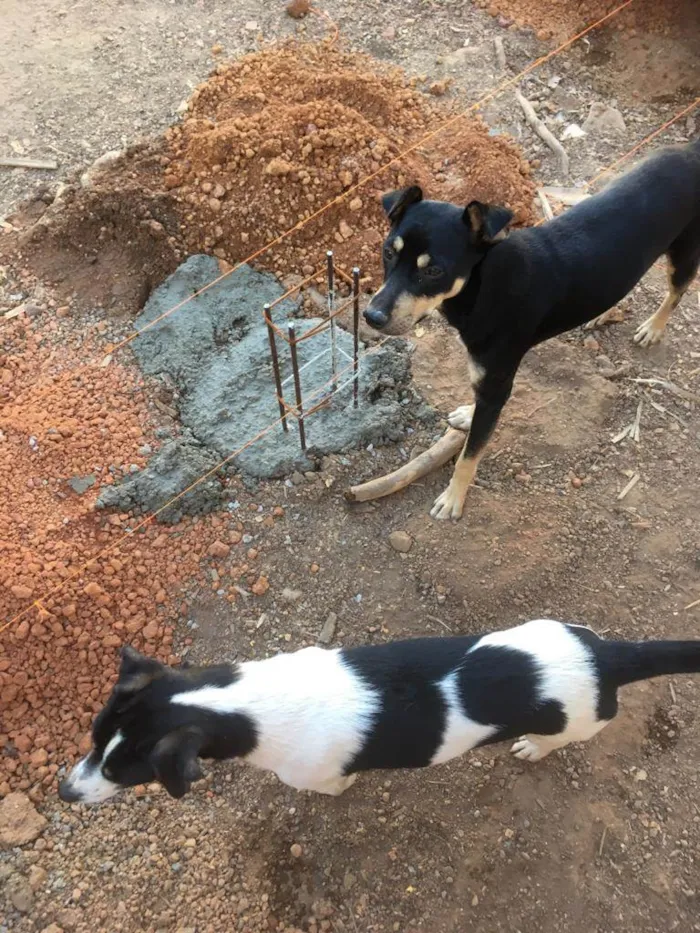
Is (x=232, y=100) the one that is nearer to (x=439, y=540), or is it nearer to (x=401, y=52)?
(x=401, y=52)

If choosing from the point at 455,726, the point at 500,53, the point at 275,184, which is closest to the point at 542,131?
the point at 500,53

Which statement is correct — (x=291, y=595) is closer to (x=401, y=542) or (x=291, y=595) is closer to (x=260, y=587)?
(x=260, y=587)

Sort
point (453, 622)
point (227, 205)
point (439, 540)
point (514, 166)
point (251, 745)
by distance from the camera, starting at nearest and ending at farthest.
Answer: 1. point (251, 745)
2. point (453, 622)
3. point (439, 540)
4. point (227, 205)
5. point (514, 166)

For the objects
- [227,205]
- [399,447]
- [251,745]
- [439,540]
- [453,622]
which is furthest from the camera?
[227,205]

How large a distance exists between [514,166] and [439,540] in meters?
4.05

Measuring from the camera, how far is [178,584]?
445 cm

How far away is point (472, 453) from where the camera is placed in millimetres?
4418

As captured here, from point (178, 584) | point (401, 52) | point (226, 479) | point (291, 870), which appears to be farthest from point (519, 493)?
point (401, 52)

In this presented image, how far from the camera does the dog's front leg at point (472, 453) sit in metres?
4.27

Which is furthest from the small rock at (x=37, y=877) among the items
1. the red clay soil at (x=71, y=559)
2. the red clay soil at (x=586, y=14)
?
the red clay soil at (x=586, y=14)

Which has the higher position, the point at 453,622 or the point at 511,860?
the point at 453,622

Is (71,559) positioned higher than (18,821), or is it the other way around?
(71,559)

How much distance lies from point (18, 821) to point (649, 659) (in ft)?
10.8

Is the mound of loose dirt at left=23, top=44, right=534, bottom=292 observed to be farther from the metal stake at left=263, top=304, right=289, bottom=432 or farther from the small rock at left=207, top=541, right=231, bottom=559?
the small rock at left=207, top=541, right=231, bottom=559
